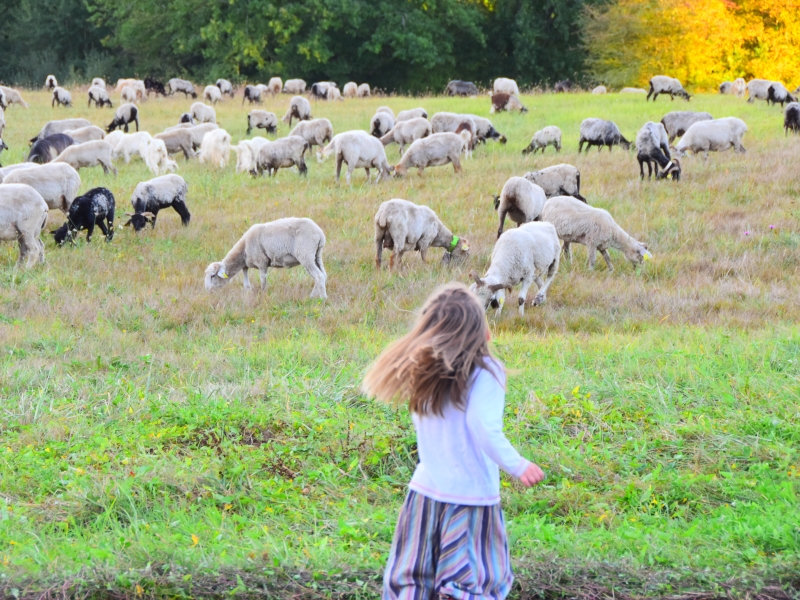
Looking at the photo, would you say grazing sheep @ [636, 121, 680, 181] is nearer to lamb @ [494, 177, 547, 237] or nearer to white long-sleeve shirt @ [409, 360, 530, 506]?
lamb @ [494, 177, 547, 237]

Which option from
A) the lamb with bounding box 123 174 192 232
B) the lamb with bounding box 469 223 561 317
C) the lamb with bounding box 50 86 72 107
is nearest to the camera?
the lamb with bounding box 469 223 561 317

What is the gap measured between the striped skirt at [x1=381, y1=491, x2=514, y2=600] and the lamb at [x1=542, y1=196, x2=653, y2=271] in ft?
29.9

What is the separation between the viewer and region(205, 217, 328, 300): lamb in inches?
435

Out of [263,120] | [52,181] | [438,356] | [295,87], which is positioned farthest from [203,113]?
[438,356]

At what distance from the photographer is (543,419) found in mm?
6426

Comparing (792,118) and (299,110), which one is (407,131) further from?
(792,118)

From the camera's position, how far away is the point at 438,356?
11.1 feet

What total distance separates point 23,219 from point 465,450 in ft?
35.4

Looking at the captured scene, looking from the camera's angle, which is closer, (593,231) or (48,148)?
(593,231)

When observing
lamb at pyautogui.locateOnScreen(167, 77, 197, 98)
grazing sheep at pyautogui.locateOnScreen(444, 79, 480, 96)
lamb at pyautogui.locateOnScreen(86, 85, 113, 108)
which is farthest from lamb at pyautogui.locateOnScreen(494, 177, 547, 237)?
lamb at pyautogui.locateOnScreen(167, 77, 197, 98)

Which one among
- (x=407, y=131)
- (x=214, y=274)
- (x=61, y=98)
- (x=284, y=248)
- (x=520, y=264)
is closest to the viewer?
(x=520, y=264)

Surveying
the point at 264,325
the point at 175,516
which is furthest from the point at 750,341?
the point at 175,516

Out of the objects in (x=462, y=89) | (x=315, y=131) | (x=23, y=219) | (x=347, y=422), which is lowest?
(x=347, y=422)

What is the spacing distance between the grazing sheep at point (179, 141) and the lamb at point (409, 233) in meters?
12.4
